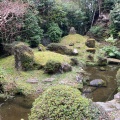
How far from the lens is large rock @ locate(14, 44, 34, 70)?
10469 mm

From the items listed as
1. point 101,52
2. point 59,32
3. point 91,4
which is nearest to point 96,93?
point 101,52

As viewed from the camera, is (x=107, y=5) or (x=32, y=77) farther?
(x=107, y=5)

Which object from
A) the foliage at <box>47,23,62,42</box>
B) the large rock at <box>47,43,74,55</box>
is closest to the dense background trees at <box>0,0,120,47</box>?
the foliage at <box>47,23,62,42</box>

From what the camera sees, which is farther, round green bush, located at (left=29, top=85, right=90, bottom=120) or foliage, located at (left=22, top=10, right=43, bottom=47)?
foliage, located at (left=22, top=10, right=43, bottom=47)

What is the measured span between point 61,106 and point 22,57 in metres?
6.87

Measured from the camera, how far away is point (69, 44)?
16766 millimetres

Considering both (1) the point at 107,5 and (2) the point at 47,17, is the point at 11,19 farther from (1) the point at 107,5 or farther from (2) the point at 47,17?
(1) the point at 107,5

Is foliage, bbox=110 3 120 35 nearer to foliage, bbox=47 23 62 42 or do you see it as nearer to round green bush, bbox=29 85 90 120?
foliage, bbox=47 23 62 42

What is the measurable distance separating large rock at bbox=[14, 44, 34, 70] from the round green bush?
652cm

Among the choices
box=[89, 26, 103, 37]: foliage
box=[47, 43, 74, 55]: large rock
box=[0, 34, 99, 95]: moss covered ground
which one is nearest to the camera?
box=[0, 34, 99, 95]: moss covered ground

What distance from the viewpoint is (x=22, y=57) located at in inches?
416

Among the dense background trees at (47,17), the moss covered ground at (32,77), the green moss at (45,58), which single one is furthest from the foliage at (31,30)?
the green moss at (45,58)

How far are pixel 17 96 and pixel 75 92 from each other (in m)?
4.52

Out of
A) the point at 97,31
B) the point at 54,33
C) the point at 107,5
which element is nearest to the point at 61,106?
Answer: the point at 54,33
